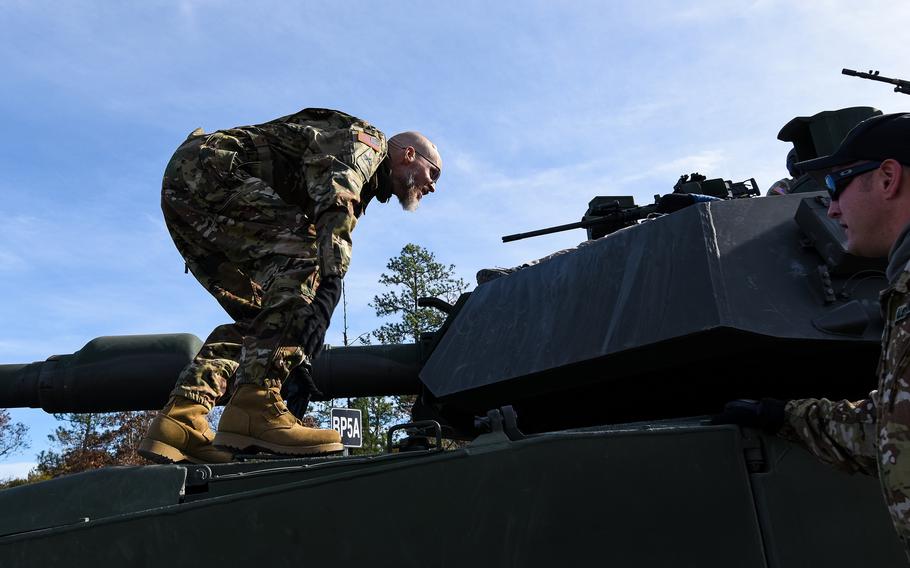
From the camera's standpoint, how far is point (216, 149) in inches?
130

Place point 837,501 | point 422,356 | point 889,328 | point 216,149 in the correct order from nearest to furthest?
point 889,328, point 837,501, point 216,149, point 422,356

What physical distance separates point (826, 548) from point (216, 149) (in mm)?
2380

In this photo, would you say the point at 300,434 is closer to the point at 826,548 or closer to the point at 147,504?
the point at 147,504

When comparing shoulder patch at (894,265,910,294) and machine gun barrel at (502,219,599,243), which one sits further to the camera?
machine gun barrel at (502,219,599,243)

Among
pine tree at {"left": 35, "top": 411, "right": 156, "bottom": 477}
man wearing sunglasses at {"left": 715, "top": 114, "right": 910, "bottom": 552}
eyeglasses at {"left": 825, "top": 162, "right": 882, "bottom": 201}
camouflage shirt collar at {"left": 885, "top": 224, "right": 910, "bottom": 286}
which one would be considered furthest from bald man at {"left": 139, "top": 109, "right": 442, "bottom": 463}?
pine tree at {"left": 35, "top": 411, "right": 156, "bottom": 477}

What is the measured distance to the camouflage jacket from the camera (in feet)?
9.80

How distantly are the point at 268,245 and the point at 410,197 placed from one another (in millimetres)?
684

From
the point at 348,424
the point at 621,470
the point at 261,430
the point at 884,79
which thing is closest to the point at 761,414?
the point at 621,470

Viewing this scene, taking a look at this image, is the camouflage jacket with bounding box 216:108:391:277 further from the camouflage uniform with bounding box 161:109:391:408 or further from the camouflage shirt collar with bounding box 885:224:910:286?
the camouflage shirt collar with bounding box 885:224:910:286

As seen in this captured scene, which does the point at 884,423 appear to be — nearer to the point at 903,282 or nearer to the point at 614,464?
the point at 903,282

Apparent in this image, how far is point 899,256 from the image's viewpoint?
6.27 ft

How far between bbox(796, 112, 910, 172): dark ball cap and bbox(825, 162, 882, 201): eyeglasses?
0.02 meters

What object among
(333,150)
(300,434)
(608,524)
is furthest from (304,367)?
(608,524)

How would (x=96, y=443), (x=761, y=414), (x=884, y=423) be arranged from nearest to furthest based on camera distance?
1. (x=884, y=423)
2. (x=761, y=414)
3. (x=96, y=443)
